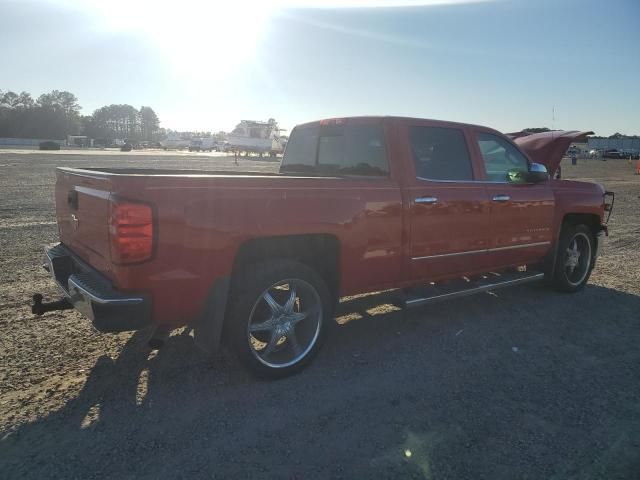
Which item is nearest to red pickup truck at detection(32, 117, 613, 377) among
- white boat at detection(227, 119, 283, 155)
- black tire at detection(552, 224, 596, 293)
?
black tire at detection(552, 224, 596, 293)

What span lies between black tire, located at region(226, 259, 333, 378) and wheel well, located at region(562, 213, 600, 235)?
3684mm

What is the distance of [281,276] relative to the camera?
3373mm

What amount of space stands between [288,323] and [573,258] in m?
4.17

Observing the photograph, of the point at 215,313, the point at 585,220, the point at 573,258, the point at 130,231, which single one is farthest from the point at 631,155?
the point at 130,231

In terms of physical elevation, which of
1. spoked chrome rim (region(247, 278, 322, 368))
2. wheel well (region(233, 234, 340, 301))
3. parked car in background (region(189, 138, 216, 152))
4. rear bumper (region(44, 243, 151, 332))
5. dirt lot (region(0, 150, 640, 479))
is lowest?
dirt lot (region(0, 150, 640, 479))

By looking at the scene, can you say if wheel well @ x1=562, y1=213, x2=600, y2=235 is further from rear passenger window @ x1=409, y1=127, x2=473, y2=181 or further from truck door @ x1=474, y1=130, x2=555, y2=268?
rear passenger window @ x1=409, y1=127, x2=473, y2=181

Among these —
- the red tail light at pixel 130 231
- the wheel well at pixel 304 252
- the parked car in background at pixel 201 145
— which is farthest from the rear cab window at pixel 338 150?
the parked car in background at pixel 201 145

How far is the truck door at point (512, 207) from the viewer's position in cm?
481

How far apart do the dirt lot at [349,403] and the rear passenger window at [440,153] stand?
4.22ft

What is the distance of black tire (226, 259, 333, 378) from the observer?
3.26 metres

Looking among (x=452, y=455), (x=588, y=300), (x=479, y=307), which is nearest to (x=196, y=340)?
(x=452, y=455)

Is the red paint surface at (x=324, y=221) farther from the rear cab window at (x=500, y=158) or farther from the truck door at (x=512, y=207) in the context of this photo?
the rear cab window at (x=500, y=158)

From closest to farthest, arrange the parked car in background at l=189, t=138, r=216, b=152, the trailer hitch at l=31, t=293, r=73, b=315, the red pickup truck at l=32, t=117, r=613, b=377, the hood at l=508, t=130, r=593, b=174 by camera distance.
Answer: the red pickup truck at l=32, t=117, r=613, b=377 → the trailer hitch at l=31, t=293, r=73, b=315 → the hood at l=508, t=130, r=593, b=174 → the parked car in background at l=189, t=138, r=216, b=152

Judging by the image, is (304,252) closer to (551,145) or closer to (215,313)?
(215,313)
